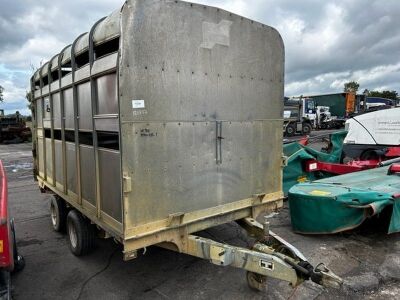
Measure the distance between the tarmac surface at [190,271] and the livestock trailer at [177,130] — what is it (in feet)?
1.18

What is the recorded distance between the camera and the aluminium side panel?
121 inches

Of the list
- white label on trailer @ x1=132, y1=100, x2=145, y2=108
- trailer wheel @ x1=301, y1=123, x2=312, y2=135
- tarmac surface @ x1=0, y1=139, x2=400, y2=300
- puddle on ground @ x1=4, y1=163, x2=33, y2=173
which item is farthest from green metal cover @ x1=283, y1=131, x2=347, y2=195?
trailer wheel @ x1=301, y1=123, x2=312, y2=135

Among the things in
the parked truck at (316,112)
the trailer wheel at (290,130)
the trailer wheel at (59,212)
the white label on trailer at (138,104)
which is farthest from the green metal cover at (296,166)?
the trailer wheel at (290,130)

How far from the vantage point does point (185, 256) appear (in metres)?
4.67

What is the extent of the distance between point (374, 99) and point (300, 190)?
4259cm

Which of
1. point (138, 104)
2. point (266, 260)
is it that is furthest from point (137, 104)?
point (266, 260)

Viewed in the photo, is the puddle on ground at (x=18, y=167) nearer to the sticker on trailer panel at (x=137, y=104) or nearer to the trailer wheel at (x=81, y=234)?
the trailer wheel at (x=81, y=234)

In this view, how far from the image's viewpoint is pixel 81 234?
14.7 ft

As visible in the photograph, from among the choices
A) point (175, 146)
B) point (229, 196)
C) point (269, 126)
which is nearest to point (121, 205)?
point (175, 146)

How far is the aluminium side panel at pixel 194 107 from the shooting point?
308 cm

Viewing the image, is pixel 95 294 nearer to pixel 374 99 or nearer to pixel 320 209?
pixel 320 209

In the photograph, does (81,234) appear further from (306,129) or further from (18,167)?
(306,129)

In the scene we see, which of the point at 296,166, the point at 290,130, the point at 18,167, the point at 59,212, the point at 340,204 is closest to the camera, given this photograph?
the point at 340,204

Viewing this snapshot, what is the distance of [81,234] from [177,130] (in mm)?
2148
